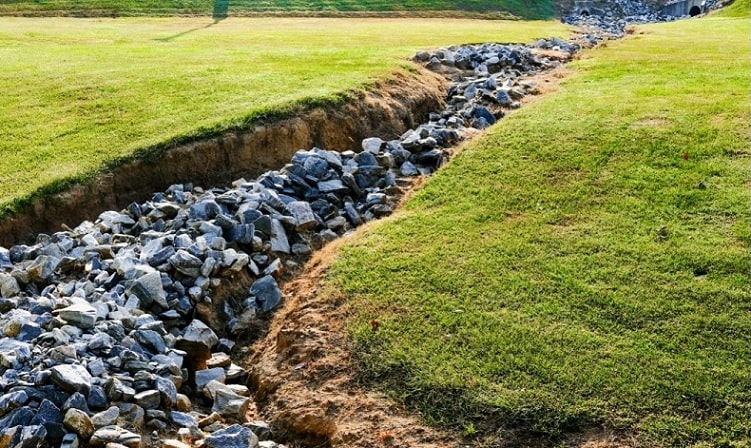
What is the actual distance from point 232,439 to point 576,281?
17.0ft

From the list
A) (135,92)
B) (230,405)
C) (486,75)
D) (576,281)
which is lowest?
(230,405)

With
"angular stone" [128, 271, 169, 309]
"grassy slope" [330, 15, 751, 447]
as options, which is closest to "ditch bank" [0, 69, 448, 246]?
"grassy slope" [330, 15, 751, 447]

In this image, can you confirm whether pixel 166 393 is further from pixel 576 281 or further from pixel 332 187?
pixel 332 187

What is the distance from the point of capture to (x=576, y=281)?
9883 mm

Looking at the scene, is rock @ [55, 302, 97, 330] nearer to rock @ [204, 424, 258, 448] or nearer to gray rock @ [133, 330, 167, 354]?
gray rock @ [133, 330, 167, 354]

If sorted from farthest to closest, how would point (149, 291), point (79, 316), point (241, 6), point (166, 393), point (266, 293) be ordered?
point (241, 6) < point (266, 293) < point (149, 291) < point (79, 316) < point (166, 393)

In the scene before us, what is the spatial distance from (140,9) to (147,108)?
36.2 metres

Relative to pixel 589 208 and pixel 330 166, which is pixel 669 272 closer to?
pixel 589 208

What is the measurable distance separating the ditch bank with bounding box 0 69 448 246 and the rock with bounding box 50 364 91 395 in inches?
215

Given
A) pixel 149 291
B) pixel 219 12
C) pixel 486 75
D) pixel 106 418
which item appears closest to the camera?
pixel 106 418

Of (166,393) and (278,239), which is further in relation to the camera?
(278,239)

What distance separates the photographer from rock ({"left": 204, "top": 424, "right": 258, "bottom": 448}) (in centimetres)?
805

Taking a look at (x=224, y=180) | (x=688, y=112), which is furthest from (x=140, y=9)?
(x=688, y=112)

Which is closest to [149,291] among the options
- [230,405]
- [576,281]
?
[230,405]
